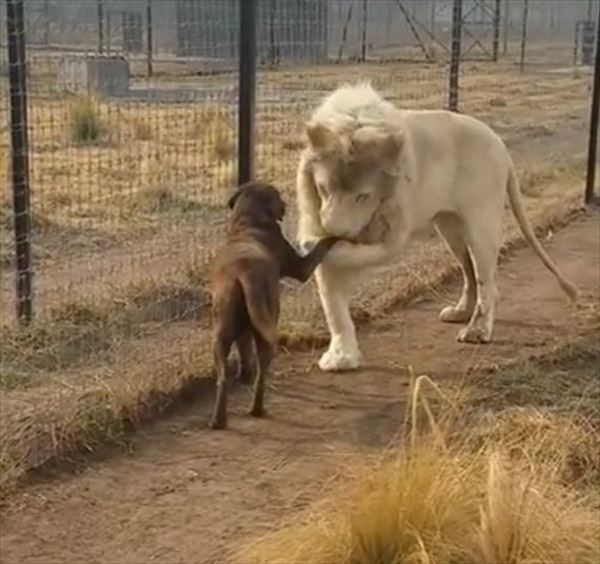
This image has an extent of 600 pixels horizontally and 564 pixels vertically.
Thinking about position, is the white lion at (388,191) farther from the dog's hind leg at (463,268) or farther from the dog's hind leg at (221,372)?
the dog's hind leg at (221,372)

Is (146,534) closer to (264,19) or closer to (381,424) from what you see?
(381,424)

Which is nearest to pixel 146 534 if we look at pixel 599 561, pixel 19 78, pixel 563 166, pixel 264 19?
pixel 599 561

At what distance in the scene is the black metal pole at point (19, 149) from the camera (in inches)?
292

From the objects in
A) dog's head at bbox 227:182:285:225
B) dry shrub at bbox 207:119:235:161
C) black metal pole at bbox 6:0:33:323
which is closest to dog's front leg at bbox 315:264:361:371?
dog's head at bbox 227:182:285:225

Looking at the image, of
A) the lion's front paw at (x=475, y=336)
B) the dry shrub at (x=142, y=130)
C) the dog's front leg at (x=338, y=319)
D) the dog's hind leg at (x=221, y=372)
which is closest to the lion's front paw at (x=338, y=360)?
the dog's front leg at (x=338, y=319)

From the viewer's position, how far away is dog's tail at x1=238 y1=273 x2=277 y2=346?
6.07m

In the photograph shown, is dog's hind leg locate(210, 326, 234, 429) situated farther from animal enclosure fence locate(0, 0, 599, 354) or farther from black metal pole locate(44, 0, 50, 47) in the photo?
black metal pole locate(44, 0, 50, 47)

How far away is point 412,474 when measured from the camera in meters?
4.27

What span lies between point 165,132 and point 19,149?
6042 millimetres

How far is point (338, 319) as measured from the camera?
728cm

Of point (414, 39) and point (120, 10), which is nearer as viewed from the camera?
point (120, 10)

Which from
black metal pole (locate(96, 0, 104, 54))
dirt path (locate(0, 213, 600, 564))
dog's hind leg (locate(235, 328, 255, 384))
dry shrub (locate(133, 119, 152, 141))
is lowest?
dirt path (locate(0, 213, 600, 564))

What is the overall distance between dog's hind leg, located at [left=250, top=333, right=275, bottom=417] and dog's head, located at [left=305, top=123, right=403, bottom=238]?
0.82 metres

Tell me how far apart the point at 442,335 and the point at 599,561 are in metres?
4.26
